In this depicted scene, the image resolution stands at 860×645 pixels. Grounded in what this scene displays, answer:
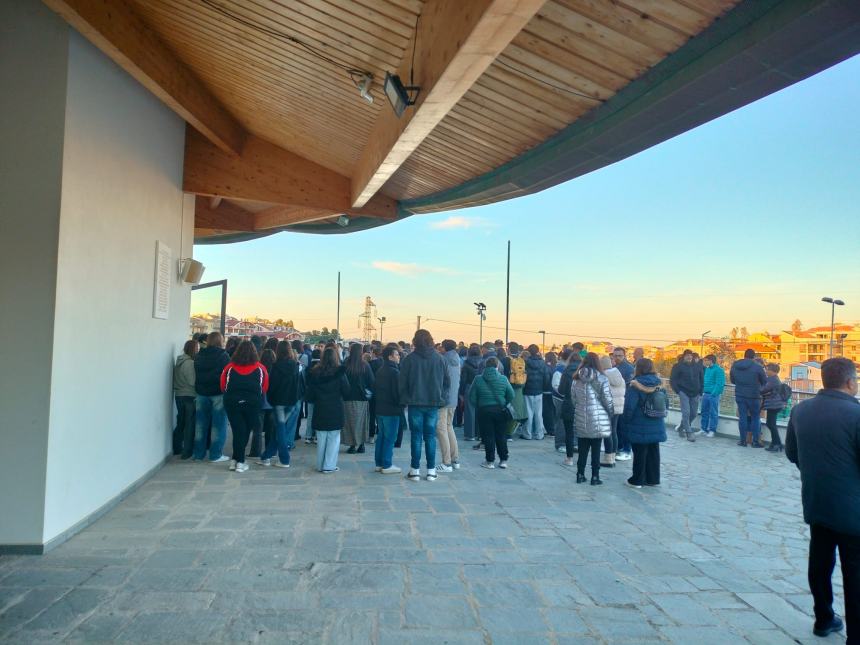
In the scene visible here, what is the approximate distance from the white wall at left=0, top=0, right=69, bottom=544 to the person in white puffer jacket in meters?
6.05

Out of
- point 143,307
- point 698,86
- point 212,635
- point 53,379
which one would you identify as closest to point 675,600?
point 212,635

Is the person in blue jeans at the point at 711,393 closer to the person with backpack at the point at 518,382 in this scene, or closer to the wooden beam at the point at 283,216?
the person with backpack at the point at 518,382

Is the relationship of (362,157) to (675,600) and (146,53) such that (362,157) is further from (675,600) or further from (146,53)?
(675,600)

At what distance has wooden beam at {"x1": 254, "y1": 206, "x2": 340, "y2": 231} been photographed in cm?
1018

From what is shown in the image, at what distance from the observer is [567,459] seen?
27.6ft

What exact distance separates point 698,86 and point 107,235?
5.04m

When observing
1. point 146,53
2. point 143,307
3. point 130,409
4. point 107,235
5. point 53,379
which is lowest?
point 130,409

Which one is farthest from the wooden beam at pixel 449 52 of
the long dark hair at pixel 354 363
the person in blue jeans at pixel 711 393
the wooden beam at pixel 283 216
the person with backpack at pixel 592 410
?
the person in blue jeans at pixel 711 393

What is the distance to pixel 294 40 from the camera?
480 centimetres

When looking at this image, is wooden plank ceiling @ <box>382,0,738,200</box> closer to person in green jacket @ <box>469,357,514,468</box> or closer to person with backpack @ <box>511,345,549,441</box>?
person in green jacket @ <box>469,357,514,468</box>

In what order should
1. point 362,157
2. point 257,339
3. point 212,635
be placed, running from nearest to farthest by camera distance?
point 212,635 → point 362,157 → point 257,339

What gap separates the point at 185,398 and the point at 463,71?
5952mm

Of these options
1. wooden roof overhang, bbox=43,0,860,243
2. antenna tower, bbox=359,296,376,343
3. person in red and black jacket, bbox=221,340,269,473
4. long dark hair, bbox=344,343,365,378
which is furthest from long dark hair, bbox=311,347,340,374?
antenna tower, bbox=359,296,376,343

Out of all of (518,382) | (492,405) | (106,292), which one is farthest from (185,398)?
(518,382)
